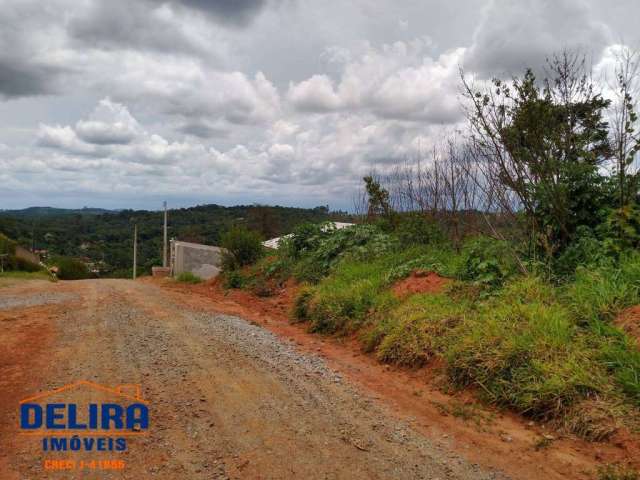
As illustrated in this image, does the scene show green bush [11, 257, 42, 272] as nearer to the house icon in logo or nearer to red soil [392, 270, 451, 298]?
red soil [392, 270, 451, 298]

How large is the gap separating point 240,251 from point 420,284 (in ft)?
26.1

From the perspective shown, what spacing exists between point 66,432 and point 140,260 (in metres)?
46.2

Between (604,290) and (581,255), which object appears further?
(581,255)

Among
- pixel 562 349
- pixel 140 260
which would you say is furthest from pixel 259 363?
pixel 140 260

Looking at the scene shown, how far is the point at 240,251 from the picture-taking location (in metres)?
14.1

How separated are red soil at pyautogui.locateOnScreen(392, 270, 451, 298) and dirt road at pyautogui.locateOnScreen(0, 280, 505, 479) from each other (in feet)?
6.54

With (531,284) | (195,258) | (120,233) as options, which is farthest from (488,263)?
(120,233)

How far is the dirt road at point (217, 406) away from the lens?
10.2 ft

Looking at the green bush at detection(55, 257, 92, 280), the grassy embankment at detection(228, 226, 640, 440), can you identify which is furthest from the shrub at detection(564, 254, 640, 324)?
the green bush at detection(55, 257, 92, 280)

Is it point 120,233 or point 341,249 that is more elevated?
point 341,249

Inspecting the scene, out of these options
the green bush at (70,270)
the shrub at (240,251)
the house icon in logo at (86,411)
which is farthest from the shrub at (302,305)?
the green bush at (70,270)

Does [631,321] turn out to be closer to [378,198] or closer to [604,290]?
[604,290]

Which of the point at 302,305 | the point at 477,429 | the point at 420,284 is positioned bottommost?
the point at 477,429

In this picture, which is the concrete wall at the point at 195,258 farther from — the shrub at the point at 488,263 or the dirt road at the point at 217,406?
the shrub at the point at 488,263
